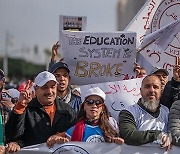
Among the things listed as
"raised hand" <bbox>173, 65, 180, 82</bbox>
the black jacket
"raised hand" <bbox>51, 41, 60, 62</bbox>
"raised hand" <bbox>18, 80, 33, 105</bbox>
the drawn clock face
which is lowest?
the black jacket

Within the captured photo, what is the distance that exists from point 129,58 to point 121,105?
918mm

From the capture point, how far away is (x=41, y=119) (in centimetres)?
569

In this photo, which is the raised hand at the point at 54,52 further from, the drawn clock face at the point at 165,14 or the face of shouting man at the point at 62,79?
the drawn clock face at the point at 165,14

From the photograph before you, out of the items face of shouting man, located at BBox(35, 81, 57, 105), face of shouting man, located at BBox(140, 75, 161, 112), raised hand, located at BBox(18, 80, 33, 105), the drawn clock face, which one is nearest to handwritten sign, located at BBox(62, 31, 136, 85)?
the drawn clock face

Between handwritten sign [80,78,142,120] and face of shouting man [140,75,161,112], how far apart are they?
908mm

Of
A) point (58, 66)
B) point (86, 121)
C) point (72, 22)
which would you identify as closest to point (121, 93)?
point (58, 66)

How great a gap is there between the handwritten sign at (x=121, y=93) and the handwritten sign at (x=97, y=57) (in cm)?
66

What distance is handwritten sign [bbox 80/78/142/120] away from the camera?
21.4 ft

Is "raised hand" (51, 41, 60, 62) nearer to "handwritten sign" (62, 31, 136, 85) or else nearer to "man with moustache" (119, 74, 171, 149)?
"handwritten sign" (62, 31, 136, 85)

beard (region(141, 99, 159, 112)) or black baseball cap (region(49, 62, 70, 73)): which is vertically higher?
black baseball cap (region(49, 62, 70, 73))

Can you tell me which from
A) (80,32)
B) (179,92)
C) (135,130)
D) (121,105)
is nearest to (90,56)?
(80,32)

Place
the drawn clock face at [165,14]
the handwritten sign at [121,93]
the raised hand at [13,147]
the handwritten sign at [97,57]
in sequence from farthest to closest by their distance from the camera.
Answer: the drawn clock face at [165,14] → the handwritten sign at [97,57] → the handwritten sign at [121,93] → the raised hand at [13,147]

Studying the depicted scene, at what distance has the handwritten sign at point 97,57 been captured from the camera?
285 inches

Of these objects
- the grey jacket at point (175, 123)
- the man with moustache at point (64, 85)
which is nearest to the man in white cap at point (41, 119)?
the man with moustache at point (64, 85)
